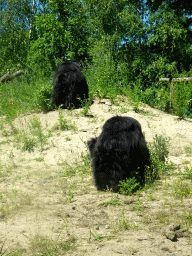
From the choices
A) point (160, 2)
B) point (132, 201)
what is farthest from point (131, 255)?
point (160, 2)

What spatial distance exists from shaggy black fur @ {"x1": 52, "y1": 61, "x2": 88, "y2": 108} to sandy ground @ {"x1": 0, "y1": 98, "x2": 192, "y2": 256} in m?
1.80

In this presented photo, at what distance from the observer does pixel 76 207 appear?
12.8ft

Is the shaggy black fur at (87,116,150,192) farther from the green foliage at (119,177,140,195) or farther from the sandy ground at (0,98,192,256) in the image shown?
the sandy ground at (0,98,192,256)

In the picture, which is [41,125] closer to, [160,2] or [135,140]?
[135,140]

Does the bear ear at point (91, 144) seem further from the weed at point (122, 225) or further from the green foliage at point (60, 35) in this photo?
the green foliage at point (60, 35)

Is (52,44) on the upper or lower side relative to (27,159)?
upper

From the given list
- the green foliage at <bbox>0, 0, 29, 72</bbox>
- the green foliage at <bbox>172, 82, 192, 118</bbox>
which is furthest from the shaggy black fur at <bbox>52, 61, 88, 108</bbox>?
the green foliage at <bbox>0, 0, 29, 72</bbox>

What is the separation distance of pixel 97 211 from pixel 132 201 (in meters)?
0.60

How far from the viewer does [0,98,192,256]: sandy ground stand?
2.69 metres

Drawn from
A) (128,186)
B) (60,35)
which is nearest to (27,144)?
(128,186)

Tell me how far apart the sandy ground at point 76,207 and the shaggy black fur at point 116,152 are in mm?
299

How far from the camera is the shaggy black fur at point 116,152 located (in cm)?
428

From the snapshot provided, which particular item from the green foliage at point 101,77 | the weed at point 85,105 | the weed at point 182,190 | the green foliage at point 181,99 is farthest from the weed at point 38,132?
the green foliage at point 181,99

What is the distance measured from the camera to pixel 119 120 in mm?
4574
